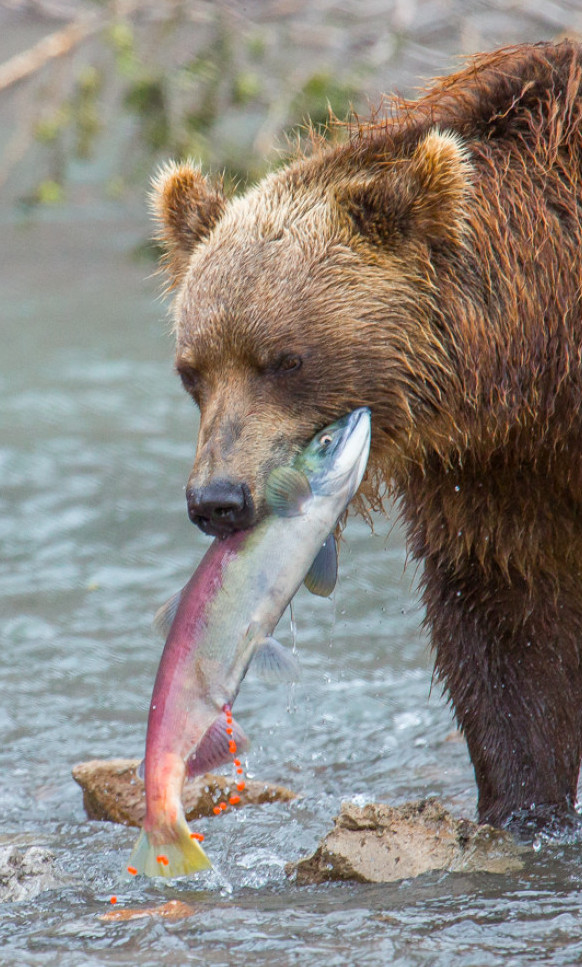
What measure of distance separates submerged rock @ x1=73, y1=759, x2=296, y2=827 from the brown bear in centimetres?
117

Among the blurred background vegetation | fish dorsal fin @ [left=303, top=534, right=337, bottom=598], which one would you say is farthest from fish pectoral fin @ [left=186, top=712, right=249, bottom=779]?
the blurred background vegetation

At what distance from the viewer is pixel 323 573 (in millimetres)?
3785

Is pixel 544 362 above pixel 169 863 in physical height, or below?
above

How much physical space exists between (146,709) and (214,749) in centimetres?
267

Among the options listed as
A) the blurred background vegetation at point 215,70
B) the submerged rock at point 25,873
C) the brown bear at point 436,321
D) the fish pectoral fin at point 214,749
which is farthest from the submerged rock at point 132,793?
the blurred background vegetation at point 215,70

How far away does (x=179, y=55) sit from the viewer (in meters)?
10.4

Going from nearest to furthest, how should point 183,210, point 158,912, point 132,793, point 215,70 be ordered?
point 158,912 < point 183,210 < point 132,793 < point 215,70

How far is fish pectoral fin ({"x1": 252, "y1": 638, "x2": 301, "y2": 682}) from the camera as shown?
351 centimetres

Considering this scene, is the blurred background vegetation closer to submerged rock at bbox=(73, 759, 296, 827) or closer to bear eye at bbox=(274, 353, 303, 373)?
submerged rock at bbox=(73, 759, 296, 827)

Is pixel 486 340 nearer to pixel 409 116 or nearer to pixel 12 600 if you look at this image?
pixel 409 116

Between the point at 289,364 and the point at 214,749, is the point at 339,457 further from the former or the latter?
the point at 214,749

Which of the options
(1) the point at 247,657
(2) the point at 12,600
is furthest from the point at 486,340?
(2) the point at 12,600

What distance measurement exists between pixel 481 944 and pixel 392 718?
8.59ft

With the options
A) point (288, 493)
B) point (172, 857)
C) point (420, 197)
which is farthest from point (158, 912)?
point (420, 197)
